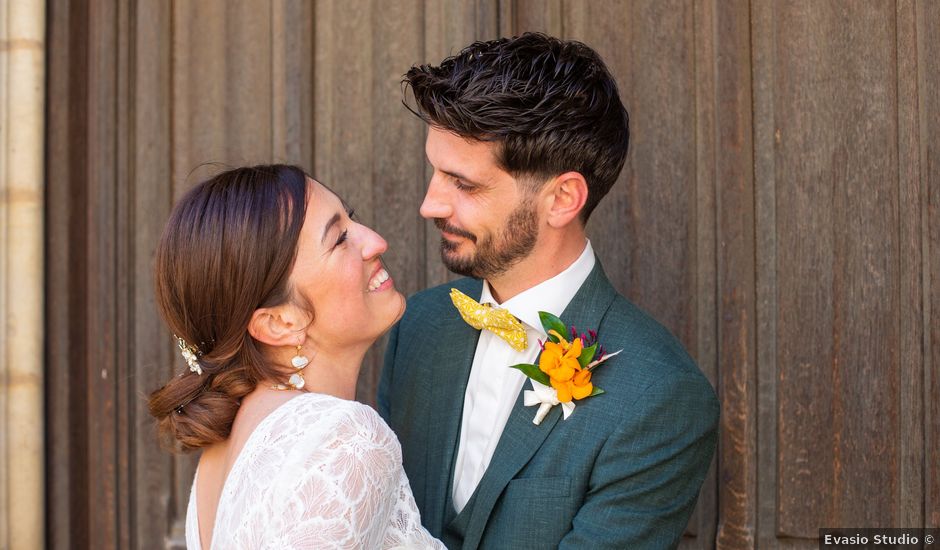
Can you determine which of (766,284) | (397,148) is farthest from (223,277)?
(766,284)

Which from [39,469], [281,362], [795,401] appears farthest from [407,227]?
[39,469]

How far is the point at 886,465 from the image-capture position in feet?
8.40

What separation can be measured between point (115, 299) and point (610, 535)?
2.13 metres

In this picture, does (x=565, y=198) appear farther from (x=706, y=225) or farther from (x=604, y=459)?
(x=604, y=459)

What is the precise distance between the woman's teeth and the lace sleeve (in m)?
0.39

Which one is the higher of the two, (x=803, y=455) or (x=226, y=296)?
(x=226, y=296)

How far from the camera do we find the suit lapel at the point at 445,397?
235 cm

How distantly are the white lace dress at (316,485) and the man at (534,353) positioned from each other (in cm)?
33

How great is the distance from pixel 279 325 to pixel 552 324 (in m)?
0.65

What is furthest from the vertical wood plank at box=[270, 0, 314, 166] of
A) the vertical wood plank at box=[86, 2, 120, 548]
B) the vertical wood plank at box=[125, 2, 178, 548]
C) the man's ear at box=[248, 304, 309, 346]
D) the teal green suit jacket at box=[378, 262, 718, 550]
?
the teal green suit jacket at box=[378, 262, 718, 550]

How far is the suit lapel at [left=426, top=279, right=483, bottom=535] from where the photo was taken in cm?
235

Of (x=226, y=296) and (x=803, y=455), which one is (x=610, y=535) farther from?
(x=226, y=296)

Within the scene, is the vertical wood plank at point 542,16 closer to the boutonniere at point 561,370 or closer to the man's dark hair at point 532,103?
the man's dark hair at point 532,103

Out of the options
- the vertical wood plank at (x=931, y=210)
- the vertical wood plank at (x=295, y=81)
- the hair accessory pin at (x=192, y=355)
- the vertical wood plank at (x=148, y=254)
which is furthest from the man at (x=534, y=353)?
the vertical wood plank at (x=148, y=254)
